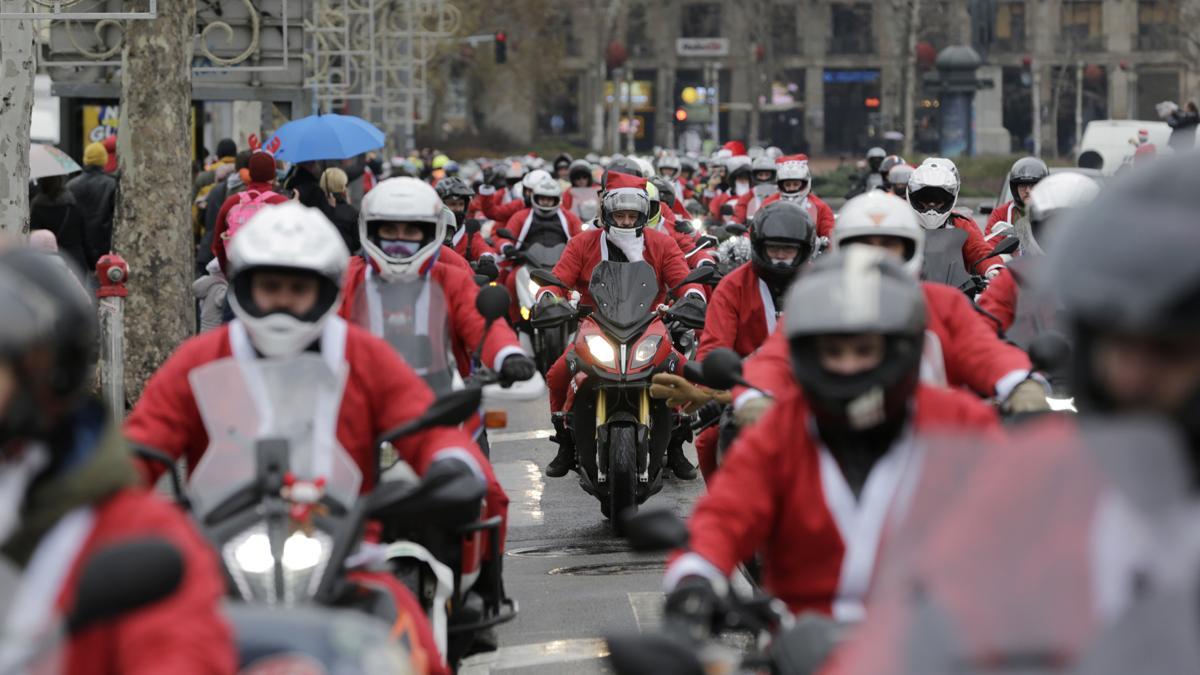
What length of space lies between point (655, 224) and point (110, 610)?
47.7 ft

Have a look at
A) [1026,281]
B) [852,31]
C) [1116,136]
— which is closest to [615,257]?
[1026,281]

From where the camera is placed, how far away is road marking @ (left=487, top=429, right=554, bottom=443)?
15969 millimetres

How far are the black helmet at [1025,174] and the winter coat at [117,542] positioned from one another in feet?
37.0

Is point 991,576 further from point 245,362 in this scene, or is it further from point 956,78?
point 956,78

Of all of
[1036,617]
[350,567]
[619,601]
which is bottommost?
[619,601]

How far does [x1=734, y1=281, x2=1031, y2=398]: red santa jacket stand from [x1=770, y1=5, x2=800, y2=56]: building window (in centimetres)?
9253

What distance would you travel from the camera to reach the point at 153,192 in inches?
660

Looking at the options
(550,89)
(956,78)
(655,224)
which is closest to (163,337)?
(655,224)

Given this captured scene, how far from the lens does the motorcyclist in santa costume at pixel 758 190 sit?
22844mm

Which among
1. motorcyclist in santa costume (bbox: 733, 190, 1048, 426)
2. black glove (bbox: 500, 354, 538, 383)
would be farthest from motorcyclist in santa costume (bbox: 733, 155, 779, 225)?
black glove (bbox: 500, 354, 538, 383)

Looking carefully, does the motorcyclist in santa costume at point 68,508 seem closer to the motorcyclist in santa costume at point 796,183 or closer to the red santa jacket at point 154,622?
the red santa jacket at point 154,622

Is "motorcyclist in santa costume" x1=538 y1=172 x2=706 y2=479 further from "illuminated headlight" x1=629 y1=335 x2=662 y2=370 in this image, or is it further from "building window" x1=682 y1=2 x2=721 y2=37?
"building window" x1=682 y1=2 x2=721 y2=37

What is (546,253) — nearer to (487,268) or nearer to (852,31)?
(487,268)

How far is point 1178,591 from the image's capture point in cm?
295
